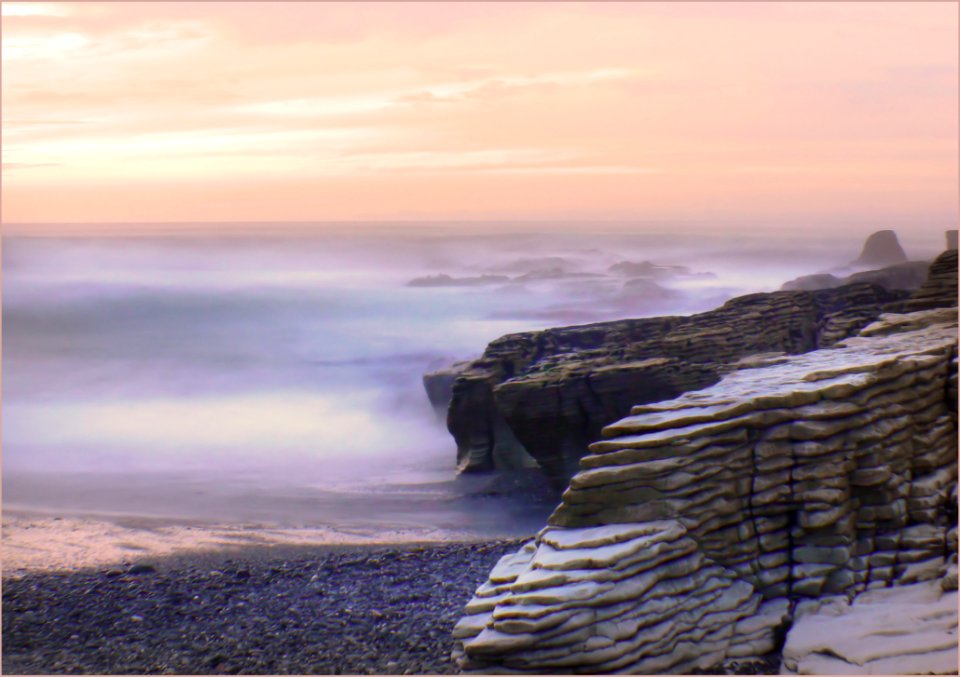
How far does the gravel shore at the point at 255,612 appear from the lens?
17.2 ft

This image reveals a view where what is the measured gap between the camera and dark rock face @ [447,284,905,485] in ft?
20.9

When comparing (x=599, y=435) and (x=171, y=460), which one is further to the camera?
(x=171, y=460)

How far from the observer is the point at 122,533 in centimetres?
641

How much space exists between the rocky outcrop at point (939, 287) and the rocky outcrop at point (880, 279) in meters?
0.09

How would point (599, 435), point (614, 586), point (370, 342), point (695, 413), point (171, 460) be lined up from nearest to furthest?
point (614, 586) → point (695, 413) → point (599, 435) → point (171, 460) → point (370, 342)

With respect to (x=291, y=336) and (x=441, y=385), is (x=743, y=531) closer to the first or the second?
(x=441, y=385)

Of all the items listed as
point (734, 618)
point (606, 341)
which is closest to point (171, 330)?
point (606, 341)

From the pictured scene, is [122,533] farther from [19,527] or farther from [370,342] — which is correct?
[370,342]

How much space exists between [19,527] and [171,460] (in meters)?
0.99

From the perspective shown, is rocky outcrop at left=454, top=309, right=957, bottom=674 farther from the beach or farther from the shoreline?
the shoreline

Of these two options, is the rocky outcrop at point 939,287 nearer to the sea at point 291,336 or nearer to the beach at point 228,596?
the sea at point 291,336

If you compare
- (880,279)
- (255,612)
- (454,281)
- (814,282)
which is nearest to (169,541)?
(255,612)

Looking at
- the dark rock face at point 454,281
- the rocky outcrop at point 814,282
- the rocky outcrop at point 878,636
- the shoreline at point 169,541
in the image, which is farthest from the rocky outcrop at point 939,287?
the shoreline at point 169,541

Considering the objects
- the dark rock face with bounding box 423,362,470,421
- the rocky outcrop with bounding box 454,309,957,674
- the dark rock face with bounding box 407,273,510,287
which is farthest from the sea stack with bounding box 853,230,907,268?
the dark rock face with bounding box 423,362,470,421
